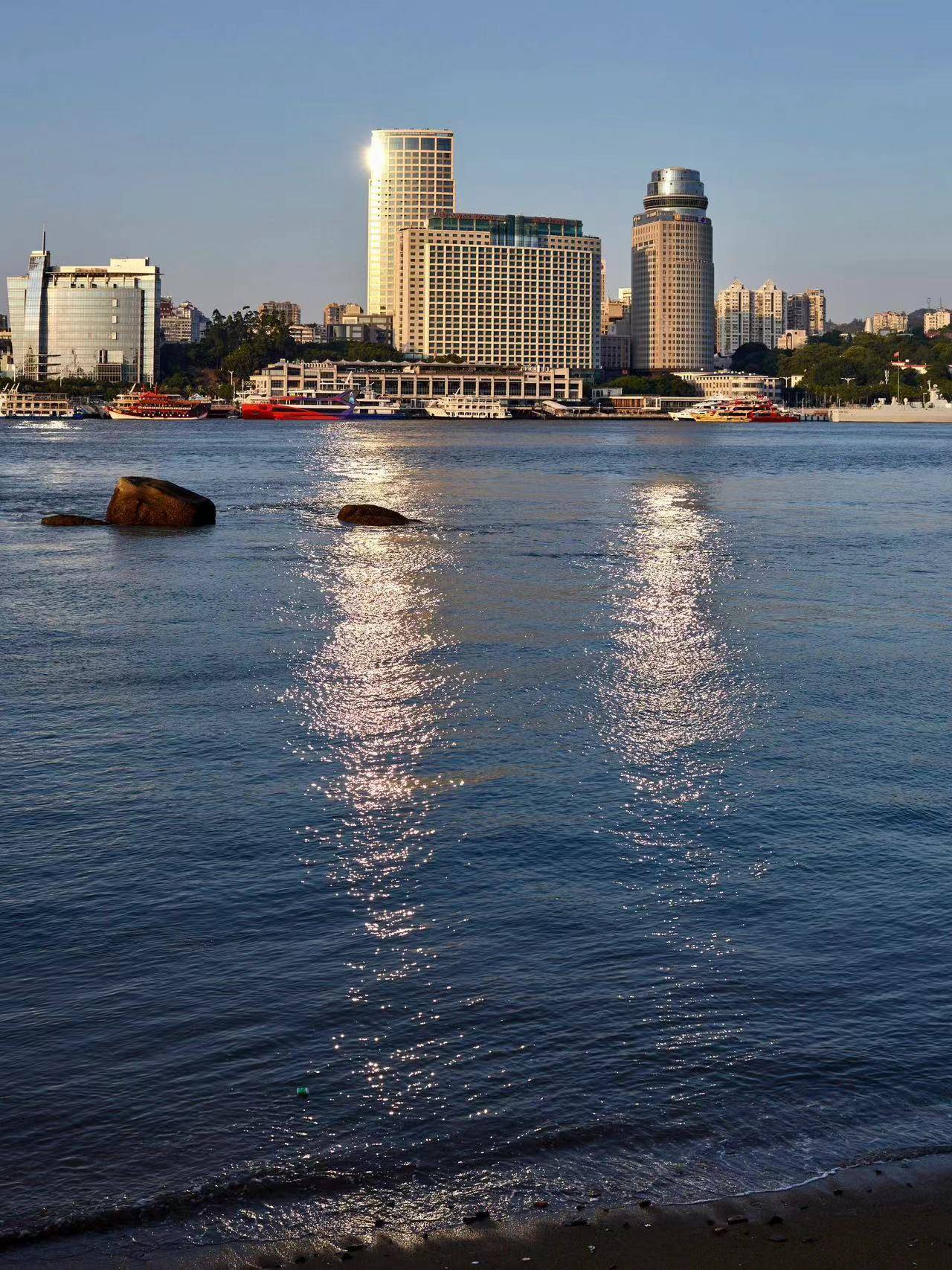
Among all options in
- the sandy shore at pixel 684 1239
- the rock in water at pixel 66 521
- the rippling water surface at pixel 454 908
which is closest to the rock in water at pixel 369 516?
the rock in water at pixel 66 521

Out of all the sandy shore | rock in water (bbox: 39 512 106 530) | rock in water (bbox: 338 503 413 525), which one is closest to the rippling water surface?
the sandy shore

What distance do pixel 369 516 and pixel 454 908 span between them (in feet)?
115

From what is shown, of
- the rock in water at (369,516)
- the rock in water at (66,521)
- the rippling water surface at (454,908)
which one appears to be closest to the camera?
the rippling water surface at (454,908)

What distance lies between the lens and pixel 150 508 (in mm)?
41844

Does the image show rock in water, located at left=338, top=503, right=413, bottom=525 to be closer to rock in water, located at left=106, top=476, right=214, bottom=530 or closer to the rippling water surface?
rock in water, located at left=106, top=476, right=214, bottom=530

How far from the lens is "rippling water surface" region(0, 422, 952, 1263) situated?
6.53 m

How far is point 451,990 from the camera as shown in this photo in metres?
8.37

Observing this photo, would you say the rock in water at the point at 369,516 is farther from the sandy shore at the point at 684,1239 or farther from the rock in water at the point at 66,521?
the sandy shore at the point at 684,1239

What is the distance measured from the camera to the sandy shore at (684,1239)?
5.58m

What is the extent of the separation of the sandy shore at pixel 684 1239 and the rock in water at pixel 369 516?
126 ft

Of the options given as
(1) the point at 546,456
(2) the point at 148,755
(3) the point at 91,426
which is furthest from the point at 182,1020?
(3) the point at 91,426

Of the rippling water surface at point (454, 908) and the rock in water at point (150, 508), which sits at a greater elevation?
the rock in water at point (150, 508)

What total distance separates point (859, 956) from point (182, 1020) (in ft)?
13.3

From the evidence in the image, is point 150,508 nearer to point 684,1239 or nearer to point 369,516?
point 369,516
